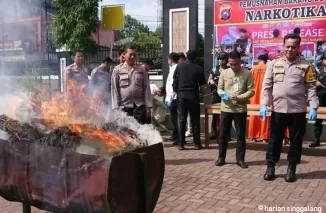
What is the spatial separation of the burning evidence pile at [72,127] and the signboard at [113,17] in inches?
172

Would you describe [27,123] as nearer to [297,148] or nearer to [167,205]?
[167,205]

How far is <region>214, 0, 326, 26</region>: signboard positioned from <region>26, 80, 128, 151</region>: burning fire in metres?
5.40

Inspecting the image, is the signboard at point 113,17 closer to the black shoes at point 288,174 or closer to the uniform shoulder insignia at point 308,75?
the uniform shoulder insignia at point 308,75

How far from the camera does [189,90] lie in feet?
23.7

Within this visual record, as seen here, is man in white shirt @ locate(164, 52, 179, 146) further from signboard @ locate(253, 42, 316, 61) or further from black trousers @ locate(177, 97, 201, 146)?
signboard @ locate(253, 42, 316, 61)

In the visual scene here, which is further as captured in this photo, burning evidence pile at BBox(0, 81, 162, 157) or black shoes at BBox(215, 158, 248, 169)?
black shoes at BBox(215, 158, 248, 169)

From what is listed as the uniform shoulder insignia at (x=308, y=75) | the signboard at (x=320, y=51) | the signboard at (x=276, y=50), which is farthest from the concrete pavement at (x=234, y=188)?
the signboard at (x=276, y=50)

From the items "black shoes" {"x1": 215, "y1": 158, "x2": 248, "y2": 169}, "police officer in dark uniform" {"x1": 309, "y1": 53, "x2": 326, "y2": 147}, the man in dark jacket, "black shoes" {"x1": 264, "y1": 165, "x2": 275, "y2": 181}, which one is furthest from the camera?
"police officer in dark uniform" {"x1": 309, "y1": 53, "x2": 326, "y2": 147}

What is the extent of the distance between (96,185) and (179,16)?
7750mm

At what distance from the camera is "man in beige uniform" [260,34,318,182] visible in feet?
16.5

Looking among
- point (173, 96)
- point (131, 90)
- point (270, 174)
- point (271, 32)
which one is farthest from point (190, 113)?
point (271, 32)

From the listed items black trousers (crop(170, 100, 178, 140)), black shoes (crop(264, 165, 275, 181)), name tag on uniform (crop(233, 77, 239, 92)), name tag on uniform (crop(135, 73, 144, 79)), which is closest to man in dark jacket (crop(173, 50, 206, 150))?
black trousers (crop(170, 100, 178, 140))

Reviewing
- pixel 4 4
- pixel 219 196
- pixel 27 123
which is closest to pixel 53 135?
pixel 27 123

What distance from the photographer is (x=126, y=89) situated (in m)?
5.69
